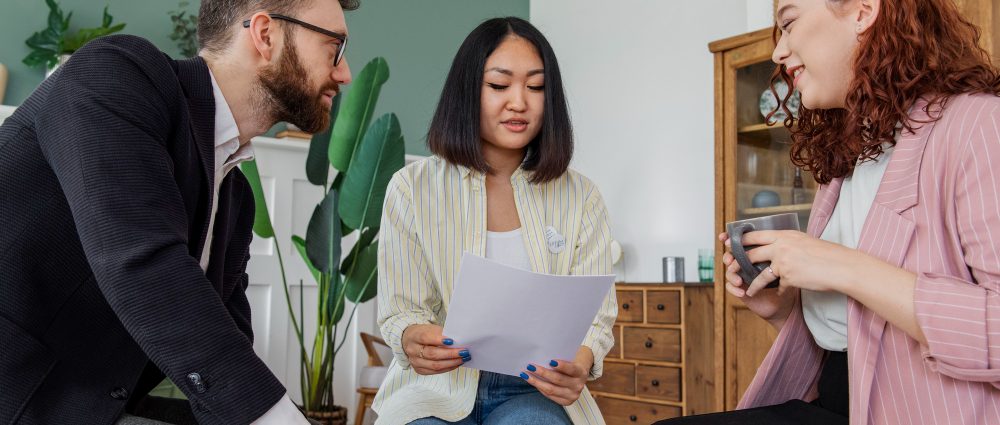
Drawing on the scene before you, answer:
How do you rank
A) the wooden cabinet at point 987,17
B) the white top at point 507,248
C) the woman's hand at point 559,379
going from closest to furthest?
the woman's hand at point 559,379, the white top at point 507,248, the wooden cabinet at point 987,17

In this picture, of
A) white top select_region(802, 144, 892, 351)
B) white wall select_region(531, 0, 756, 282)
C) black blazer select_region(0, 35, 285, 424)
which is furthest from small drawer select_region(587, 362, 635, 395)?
black blazer select_region(0, 35, 285, 424)

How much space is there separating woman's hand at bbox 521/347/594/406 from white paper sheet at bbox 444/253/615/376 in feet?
0.04

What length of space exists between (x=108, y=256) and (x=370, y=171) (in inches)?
102

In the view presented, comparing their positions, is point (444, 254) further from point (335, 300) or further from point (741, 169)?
point (741, 169)

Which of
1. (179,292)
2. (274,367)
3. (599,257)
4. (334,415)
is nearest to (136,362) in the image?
(179,292)

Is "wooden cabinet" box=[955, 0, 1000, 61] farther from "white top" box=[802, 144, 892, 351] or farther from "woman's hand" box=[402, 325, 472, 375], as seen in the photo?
"woman's hand" box=[402, 325, 472, 375]

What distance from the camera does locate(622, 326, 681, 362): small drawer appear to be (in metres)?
3.81

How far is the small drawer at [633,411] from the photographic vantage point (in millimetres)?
3873

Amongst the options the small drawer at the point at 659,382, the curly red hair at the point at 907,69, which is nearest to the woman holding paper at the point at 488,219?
the curly red hair at the point at 907,69

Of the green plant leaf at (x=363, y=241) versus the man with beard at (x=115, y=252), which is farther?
the green plant leaf at (x=363, y=241)

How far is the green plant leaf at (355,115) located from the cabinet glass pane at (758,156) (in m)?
1.59

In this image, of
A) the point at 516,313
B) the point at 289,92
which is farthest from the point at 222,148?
the point at 516,313

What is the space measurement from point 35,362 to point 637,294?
3279 mm

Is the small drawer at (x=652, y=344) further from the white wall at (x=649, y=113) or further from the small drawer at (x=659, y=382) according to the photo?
the white wall at (x=649, y=113)
